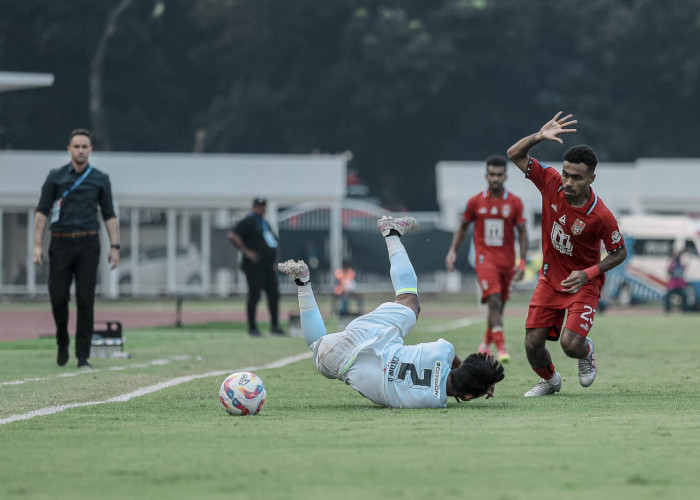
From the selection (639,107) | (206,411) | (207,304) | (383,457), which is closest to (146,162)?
(207,304)

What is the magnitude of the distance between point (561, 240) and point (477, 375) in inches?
70.1

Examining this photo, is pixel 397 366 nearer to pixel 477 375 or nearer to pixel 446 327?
pixel 477 375

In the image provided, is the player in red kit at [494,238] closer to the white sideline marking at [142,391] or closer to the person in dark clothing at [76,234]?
the white sideline marking at [142,391]

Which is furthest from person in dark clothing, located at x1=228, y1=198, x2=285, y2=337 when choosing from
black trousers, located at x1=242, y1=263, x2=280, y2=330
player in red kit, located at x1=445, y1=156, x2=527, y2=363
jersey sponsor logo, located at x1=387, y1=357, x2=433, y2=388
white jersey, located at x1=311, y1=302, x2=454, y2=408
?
jersey sponsor logo, located at x1=387, y1=357, x2=433, y2=388

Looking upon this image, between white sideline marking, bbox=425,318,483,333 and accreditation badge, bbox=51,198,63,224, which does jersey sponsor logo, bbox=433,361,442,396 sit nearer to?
accreditation badge, bbox=51,198,63,224

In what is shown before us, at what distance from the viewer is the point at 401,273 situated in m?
9.82

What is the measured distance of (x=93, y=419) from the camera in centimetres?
815

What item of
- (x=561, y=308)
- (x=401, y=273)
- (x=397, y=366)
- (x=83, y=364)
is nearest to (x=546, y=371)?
(x=561, y=308)

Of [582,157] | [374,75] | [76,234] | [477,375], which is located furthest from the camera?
[374,75]

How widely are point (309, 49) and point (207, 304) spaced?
1079 inches

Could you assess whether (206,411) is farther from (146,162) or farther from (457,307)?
(146,162)

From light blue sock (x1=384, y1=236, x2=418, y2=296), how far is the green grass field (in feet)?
2.81

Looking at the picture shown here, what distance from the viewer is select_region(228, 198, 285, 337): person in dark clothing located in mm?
20281

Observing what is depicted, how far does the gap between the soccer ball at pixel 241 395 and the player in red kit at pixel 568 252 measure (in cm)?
238
